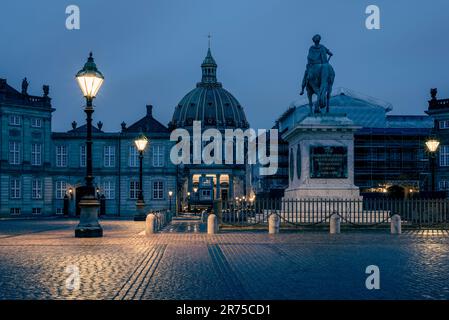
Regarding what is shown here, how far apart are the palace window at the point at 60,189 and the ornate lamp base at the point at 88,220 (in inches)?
2161

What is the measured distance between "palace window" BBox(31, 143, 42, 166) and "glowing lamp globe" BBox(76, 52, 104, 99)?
50.9 metres

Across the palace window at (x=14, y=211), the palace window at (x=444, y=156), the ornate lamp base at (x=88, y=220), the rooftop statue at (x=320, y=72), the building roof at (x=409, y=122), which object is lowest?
the palace window at (x=14, y=211)

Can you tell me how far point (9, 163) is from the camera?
70.9 meters

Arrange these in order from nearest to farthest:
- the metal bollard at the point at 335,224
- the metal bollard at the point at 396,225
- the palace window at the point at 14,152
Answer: the metal bollard at the point at 335,224 < the metal bollard at the point at 396,225 < the palace window at the point at 14,152

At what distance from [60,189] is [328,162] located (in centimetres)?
5441

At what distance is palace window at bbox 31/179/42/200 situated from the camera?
2874 inches

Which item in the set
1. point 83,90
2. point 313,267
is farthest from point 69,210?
point 313,267

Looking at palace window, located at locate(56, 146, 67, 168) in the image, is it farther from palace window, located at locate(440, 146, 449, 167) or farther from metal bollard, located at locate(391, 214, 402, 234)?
metal bollard, located at locate(391, 214, 402, 234)

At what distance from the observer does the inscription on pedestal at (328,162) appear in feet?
96.1

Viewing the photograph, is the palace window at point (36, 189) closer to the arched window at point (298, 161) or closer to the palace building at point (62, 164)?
the palace building at point (62, 164)

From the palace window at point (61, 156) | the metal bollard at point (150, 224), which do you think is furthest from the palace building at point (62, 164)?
the metal bollard at point (150, 224)

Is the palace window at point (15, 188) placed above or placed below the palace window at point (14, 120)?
below

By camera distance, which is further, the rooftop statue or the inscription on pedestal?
the rooftop statue

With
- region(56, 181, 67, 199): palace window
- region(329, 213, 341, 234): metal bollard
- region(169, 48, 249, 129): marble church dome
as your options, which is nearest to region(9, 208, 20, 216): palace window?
region(56, 181, 67, 199): palace window
